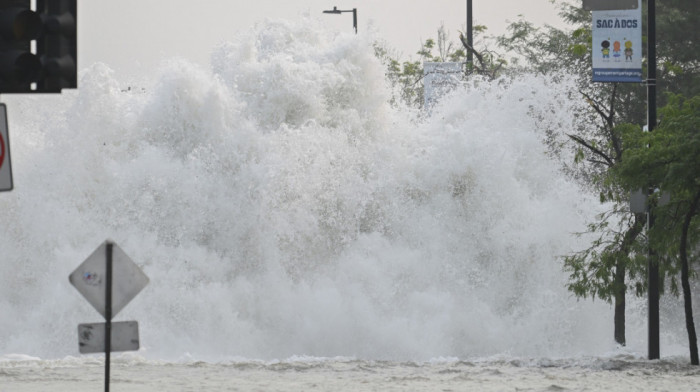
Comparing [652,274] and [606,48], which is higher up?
[606,48]

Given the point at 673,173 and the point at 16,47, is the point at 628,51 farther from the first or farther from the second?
the point at 16,47

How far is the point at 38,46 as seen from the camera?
8516 millimetres

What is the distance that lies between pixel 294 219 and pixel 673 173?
1057 cm

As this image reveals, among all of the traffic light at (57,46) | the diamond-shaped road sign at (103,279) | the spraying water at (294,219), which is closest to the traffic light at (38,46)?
the traffic light at (57,46)

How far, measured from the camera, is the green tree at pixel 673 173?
17562mm

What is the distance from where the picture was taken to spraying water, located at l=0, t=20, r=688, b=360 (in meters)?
24.3

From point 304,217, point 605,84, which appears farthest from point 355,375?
point 605,84

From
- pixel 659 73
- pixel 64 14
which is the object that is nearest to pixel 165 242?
pixel 64 14

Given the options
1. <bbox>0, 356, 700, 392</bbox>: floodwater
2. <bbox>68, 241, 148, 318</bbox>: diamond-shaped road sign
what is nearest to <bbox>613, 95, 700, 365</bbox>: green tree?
<bbox>0, 356, 700, 392</bbox>: floodwater

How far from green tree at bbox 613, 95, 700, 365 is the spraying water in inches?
223

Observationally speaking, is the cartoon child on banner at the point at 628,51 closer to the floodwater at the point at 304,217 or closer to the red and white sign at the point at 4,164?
the floodwater at the point at 304,217

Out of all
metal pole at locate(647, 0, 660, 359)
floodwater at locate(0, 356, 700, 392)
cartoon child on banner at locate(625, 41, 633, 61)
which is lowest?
floodwater at locate(0, 356, 700, 392)

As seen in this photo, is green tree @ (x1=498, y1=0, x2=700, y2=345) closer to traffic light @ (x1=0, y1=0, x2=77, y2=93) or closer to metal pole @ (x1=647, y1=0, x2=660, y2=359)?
metal pole @ (x1=647, y1=0, x2=660, y2=359)

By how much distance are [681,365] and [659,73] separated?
24.5 m
